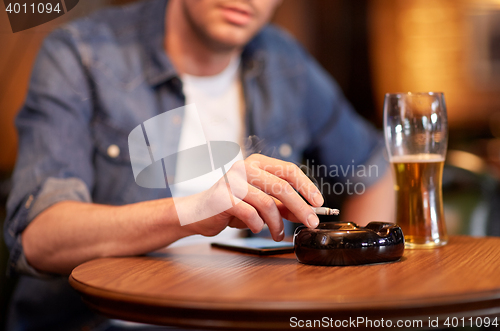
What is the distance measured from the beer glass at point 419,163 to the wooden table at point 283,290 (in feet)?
0.33

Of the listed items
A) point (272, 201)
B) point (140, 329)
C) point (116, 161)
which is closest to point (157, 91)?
point (116, 161)

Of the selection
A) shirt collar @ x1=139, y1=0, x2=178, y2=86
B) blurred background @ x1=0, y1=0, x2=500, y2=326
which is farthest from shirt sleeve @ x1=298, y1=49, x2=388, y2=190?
blurred background @ x1=0, y1=0, x2=500, y2=326

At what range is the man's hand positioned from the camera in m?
0.62

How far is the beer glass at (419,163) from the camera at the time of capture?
2.50 ft

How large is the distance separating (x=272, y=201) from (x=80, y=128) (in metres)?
0.69

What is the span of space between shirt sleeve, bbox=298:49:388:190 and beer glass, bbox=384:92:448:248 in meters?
0.79

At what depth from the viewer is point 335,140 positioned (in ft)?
5.26

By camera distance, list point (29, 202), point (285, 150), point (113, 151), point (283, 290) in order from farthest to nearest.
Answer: point (285, 150) < point (113, 151) < point (29, 202) < point (283, 290)

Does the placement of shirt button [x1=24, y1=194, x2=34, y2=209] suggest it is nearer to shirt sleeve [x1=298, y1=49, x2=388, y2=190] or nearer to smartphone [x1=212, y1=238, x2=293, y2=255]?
smartphone [x1=212, y1=238, x2=293, y2=255]

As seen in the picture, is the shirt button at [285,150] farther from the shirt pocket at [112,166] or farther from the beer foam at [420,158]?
the beer foam at [420,158]

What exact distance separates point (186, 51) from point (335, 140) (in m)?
0.58

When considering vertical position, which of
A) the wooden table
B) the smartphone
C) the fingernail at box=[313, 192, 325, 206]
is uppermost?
the fingernail at box=[313, 192, 325, 206]

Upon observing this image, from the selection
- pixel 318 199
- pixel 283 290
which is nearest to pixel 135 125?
pixel 318 199

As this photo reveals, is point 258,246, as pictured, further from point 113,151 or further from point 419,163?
point 113,151
